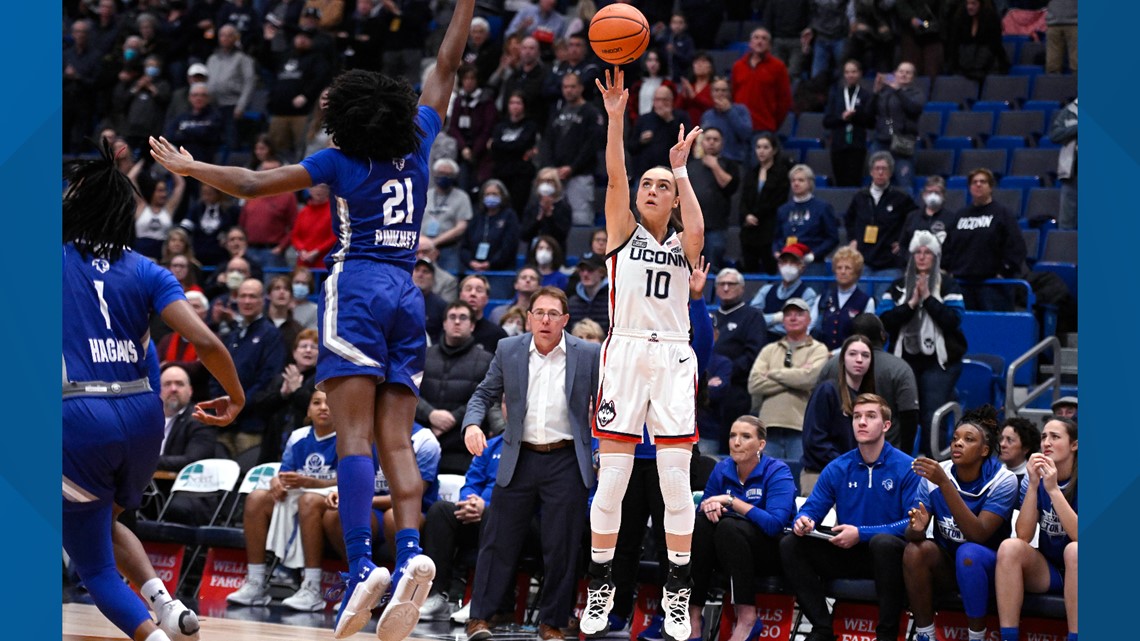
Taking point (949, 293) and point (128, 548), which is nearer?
point (128, 548)

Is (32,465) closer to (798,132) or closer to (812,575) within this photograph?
(812,575)

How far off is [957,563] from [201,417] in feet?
14.1

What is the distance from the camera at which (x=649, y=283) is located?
7.33 m

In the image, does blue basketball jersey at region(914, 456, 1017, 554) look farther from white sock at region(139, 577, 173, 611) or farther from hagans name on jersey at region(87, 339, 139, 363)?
hagans name on jersey at region(87, 339, 139, 363)

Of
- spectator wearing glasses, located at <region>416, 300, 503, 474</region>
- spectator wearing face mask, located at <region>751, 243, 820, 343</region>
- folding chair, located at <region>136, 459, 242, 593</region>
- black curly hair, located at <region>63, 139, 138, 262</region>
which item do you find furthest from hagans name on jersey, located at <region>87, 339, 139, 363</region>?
spectator wearing face mask, located at <region>751, 243, 820, 343</region>

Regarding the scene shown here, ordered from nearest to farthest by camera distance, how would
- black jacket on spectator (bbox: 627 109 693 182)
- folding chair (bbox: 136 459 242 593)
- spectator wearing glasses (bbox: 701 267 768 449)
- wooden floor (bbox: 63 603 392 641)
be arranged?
1. wooden floor (bbox: 63 603 392 641)
2. folding chair (bbox: 136 459 242 593)
3. spectator wearing glasses (bbox: 701 267 768 449)
4. black jacket on spectator (bbox: 627 109 693 182)

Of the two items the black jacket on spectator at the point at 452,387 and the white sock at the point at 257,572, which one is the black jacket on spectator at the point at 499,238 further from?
the white sock at the point at 257,572

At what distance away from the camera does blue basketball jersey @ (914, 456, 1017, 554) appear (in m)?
8.00

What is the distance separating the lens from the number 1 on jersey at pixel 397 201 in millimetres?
6047

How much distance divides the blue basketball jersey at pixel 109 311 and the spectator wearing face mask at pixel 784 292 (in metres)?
6.59

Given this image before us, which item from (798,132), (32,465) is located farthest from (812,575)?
(798,132)

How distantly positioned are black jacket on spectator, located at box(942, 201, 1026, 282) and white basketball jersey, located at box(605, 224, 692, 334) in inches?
210

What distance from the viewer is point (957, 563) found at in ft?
25.9

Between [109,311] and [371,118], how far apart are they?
1348 mm
